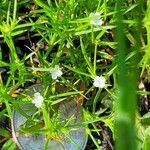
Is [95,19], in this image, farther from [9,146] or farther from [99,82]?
[9,146]

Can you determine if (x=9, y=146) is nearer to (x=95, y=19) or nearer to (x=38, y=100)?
(x=38, y=100)

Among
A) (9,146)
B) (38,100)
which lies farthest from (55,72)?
(9,146)

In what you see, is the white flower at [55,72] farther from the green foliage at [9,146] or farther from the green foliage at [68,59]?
the green foliage at [9,146]

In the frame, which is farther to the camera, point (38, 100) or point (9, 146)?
point (9, 146)

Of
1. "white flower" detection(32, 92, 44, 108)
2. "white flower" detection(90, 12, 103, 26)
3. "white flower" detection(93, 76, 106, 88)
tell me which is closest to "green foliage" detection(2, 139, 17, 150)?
"white flower" detection(32, 92, 44, 108)

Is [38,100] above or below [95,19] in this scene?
below

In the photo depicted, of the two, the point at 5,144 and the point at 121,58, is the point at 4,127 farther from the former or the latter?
the point at 121,58

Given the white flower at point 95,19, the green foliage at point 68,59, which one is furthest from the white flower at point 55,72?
the white flower at point 95,19

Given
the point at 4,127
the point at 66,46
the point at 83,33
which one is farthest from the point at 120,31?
the point at 4,127

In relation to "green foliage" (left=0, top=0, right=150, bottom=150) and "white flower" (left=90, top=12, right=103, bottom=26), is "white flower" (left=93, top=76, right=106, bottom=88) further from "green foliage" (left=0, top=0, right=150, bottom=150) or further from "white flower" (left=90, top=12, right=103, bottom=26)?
"white flower" (left=90, top=12, right=103, bottom=26)

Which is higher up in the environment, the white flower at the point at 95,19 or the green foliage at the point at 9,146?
the white flower at the point at 95,19

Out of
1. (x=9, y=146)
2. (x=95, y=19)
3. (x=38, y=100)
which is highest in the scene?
(x=95, y=19)
